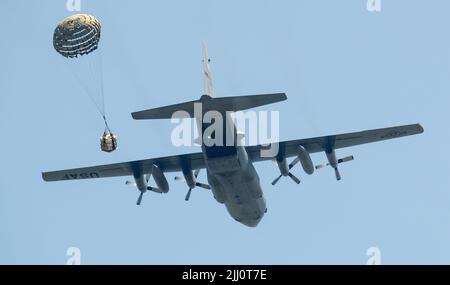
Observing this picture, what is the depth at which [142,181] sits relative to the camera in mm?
53031

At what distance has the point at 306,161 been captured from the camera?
49.9m

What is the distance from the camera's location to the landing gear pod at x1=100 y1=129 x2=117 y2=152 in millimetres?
43844

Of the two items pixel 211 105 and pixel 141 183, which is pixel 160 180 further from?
pixel 211 105

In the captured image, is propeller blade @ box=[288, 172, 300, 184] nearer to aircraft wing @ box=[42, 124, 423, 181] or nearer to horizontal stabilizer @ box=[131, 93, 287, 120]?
aircraft wing @ box=[42, 124, 423, 181]

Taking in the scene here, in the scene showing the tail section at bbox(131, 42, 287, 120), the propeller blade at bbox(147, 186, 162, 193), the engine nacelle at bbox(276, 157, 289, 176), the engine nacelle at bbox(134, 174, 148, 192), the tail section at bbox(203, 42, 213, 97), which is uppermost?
the tail section at bbox(203, 42, 213, 97)

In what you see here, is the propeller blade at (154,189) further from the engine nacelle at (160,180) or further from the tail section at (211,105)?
the tail section at (211,105)

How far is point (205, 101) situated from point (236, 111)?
219 cm

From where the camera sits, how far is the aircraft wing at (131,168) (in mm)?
53219

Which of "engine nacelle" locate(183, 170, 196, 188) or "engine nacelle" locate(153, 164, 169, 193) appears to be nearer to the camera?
"engine nacelle" locate(153, 164, 169, 193)

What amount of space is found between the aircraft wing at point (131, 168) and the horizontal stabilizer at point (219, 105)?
7980 millimetres

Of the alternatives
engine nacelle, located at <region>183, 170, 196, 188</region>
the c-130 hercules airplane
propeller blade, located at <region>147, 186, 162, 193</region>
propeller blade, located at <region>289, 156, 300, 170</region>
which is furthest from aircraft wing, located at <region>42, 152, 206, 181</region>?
propeller blade, located at <region>289, 156, 300, 170</region>

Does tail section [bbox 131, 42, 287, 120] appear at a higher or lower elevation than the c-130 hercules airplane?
higher

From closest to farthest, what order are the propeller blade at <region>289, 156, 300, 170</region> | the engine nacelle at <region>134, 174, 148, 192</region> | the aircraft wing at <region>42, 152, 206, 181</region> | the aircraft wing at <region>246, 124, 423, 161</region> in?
1. the aircraft wing at <region>246, 124, 423, 161</region>
2. the propeller blade at <region>289, 156, 300, 170</region>
3. the engine nacelle at <region>134, 174, 148, 192</region>
4. the aircraft wing at <region>42, 152, 206, 181</region>

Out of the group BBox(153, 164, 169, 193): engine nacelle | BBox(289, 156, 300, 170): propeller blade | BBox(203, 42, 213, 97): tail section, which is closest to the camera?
BBox(289, 156, 300, 170): propeller blade
